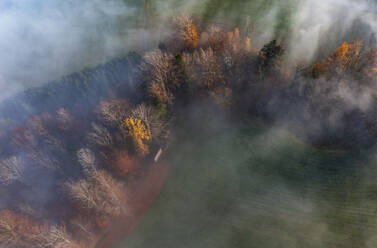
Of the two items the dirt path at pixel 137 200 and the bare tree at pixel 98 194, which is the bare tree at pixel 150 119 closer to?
the dirt path at pixel 137 200

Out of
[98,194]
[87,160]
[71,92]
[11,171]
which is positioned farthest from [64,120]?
[98,194]

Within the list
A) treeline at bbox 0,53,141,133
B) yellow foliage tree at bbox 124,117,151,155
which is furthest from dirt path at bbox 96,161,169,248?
treeline at bbox 0,53,141,133

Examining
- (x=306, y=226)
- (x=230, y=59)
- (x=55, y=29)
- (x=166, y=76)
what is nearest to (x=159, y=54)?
(x=166, y=76)

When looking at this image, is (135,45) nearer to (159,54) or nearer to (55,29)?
(159,54)

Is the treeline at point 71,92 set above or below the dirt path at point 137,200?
above

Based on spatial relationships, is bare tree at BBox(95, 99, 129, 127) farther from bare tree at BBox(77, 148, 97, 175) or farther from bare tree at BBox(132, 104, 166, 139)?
bare tree at BBox(77, 148, 97, 175)

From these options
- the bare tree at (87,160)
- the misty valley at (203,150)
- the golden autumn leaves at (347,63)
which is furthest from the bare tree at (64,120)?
the golden autumn leaves at (347,63)

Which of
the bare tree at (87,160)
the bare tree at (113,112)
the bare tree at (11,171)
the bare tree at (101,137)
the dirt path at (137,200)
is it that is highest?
the bare tree at (113,112)
